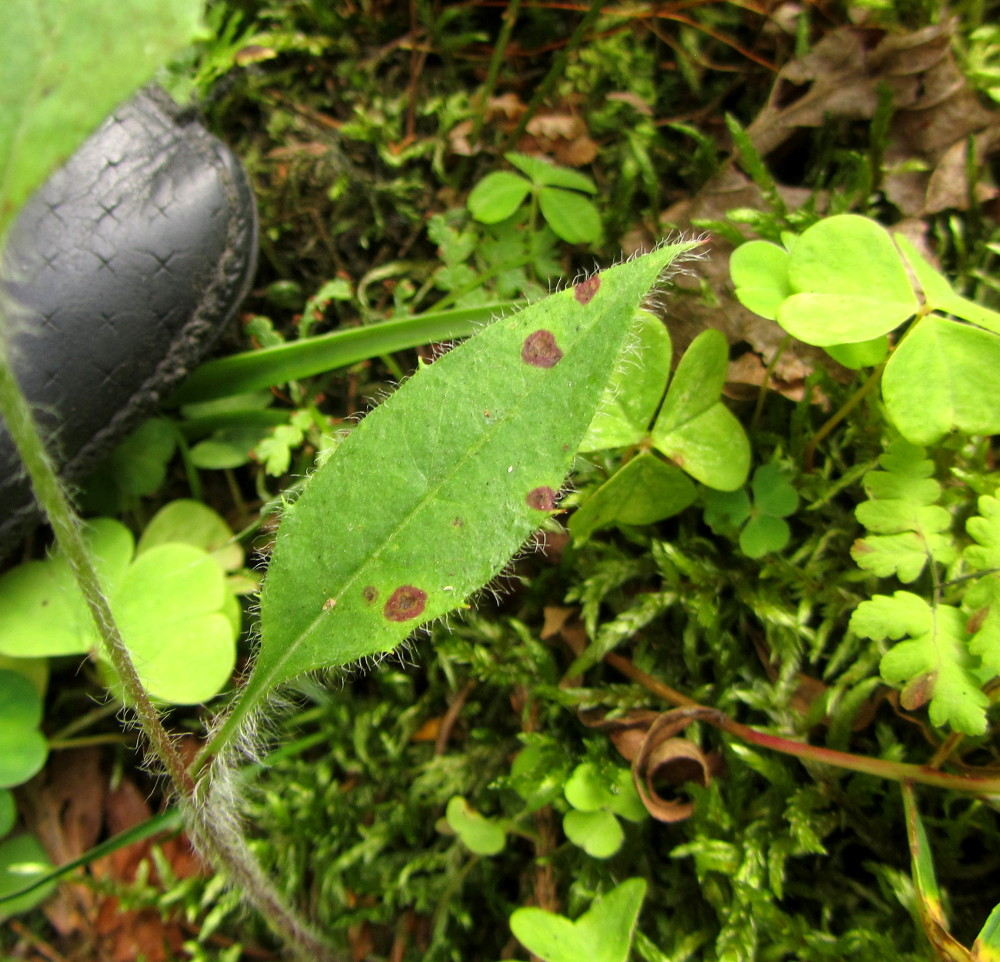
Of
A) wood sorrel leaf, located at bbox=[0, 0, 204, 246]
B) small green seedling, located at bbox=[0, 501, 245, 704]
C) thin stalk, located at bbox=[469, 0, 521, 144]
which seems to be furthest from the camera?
thin stalk, located at bbox=[469, 0, 521, 144]

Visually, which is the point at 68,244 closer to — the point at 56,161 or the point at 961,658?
the point at 56,161

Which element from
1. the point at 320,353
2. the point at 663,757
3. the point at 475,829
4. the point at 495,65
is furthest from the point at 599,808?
the point at 495,65

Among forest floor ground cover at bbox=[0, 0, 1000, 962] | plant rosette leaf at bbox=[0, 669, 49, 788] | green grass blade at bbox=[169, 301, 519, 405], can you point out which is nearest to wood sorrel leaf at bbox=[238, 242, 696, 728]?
forest floor ground cover at bbox=[0, 0, 1000, 962]

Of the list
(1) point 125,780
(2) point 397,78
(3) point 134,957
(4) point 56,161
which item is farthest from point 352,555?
(2) point 397,78

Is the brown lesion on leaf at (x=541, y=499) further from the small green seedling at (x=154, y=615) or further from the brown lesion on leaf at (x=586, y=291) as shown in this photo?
the small green seedling at (x=154, y=615)

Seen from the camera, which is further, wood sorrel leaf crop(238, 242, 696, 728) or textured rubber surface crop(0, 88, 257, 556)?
textured rubber surface crop(0, 88, 257, 556)

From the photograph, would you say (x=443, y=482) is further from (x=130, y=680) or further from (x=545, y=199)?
(x=545, y=199)

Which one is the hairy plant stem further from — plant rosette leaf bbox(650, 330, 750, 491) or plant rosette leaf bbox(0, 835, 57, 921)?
plant rosette leaf bbox(650, 330, 750, 491)
